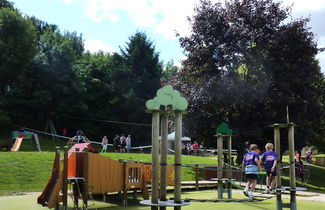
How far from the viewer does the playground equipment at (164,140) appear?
809cm

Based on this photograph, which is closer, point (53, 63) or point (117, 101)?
point (53, 63)

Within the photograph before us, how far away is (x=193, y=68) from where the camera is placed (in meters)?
27.4

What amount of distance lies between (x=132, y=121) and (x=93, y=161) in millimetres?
33728

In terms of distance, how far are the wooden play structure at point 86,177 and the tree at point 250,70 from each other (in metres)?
12.0

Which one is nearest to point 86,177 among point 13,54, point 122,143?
point 122,143

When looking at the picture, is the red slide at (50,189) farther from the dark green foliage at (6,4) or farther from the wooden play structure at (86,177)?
the dark green foliage at (6,4)

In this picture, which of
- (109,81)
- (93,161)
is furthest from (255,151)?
(109,81)

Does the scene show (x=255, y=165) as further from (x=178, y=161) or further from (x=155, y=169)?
(x=155, y=169)

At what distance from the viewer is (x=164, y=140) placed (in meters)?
8.21

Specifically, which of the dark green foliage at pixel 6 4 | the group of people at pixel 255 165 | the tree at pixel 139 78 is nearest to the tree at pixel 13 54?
the dark green foliage at pixel 6 4

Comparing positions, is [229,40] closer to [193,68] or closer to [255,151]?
[193,68]

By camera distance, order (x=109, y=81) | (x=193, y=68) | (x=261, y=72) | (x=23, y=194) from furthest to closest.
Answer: (x=109, y=81)
(x=193, y=68)
(x=261, y=72)
(x=23, y=194)

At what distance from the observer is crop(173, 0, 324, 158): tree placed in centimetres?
2505

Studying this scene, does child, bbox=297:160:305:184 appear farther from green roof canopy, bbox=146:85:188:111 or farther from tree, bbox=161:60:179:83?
green roof canopy, bbox=146:85:188:111
